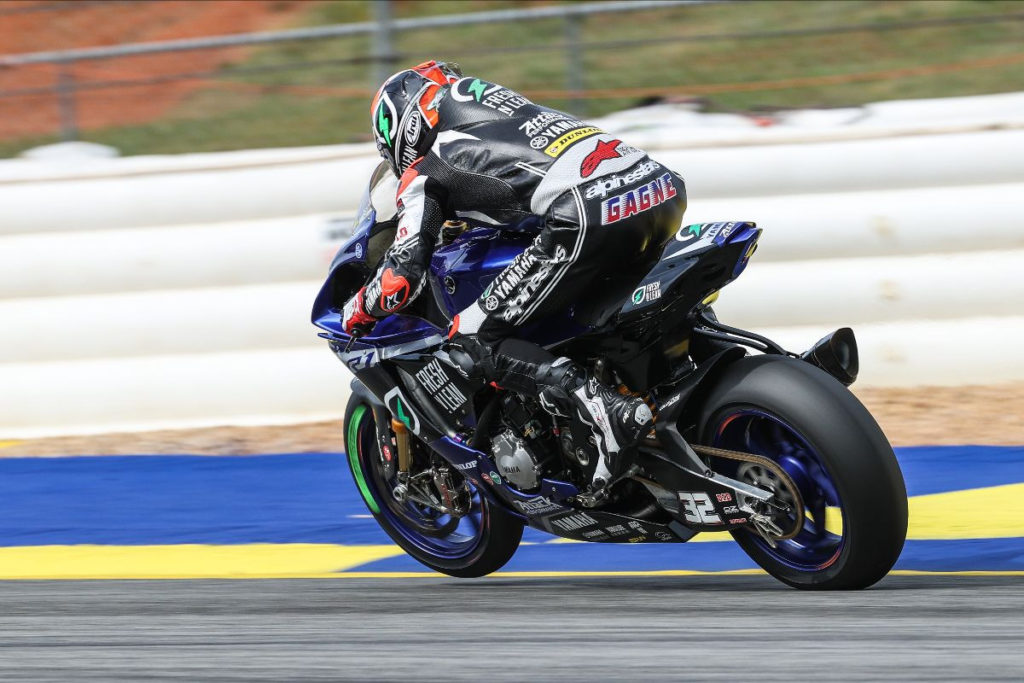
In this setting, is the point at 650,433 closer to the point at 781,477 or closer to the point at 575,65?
the point at 781,477

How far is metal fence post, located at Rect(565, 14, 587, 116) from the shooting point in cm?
1029

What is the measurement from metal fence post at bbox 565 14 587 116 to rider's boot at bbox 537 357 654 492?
5833mm

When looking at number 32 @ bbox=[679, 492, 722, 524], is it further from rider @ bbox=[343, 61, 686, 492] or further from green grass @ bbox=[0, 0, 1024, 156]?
green grass @ bbox=[0, 0, 1024, 156]

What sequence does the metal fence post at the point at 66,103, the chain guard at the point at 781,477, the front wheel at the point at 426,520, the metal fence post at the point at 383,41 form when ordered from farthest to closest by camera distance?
the metal fence post at the point at 66,103 < the metal fence post at the point at 383,41 < the front wheel at the point at 426,520 < the chain guard at the point at 781,477

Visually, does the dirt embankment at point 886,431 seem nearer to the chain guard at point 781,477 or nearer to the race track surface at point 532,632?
the race track surface at point 532,632

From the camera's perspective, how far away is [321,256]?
9141mm

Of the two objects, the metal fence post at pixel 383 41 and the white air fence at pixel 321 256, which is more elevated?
the metal fence post at pixel 383 41

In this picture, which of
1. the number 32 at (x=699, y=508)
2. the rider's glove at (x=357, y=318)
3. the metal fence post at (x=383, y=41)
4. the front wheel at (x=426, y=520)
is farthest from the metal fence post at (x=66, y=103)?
the number 32 at (x=699, y=508)

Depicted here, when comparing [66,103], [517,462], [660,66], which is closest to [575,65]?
[660,66]

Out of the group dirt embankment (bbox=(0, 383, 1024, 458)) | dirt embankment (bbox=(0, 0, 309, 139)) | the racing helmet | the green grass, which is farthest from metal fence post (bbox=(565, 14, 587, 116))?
dirt embankment (bbox=(0, 0, 309, 139))

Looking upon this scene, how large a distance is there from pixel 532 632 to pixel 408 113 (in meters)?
1.89

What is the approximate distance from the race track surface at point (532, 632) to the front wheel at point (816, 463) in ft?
0.38

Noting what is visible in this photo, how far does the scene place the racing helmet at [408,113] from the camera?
16.6 ft

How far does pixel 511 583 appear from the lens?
5305 millimetres
